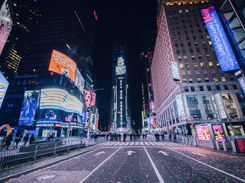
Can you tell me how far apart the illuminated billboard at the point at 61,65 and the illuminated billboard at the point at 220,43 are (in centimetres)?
4103

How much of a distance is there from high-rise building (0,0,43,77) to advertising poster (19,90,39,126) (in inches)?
2935

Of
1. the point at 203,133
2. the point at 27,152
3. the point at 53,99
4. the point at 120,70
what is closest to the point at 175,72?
the point at 203,133

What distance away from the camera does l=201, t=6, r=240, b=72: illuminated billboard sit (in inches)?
425

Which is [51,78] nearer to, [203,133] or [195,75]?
[203,133]

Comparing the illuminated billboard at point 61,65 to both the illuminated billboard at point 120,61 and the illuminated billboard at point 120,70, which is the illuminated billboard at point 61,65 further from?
the illuminated billboard at point 120,61

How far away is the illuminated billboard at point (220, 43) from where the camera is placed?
10796 mm

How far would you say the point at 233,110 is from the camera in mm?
35344

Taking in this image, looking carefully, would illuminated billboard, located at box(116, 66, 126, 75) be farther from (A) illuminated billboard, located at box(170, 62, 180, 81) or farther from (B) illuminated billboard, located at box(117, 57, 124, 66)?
(A) illuminated billboard, located at box(170, 62, 180, 81)

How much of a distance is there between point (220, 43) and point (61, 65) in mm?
42973

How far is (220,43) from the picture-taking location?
12.1 meters

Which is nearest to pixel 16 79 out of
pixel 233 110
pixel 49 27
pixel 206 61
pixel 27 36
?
pixel 49 27

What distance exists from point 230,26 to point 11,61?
142482 millimetres

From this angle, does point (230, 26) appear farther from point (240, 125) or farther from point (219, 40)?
point (240, 125)

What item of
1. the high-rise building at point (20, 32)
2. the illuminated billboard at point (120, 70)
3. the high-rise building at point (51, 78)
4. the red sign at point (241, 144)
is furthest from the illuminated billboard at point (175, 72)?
the illuminated billboard at point (120, 70)
